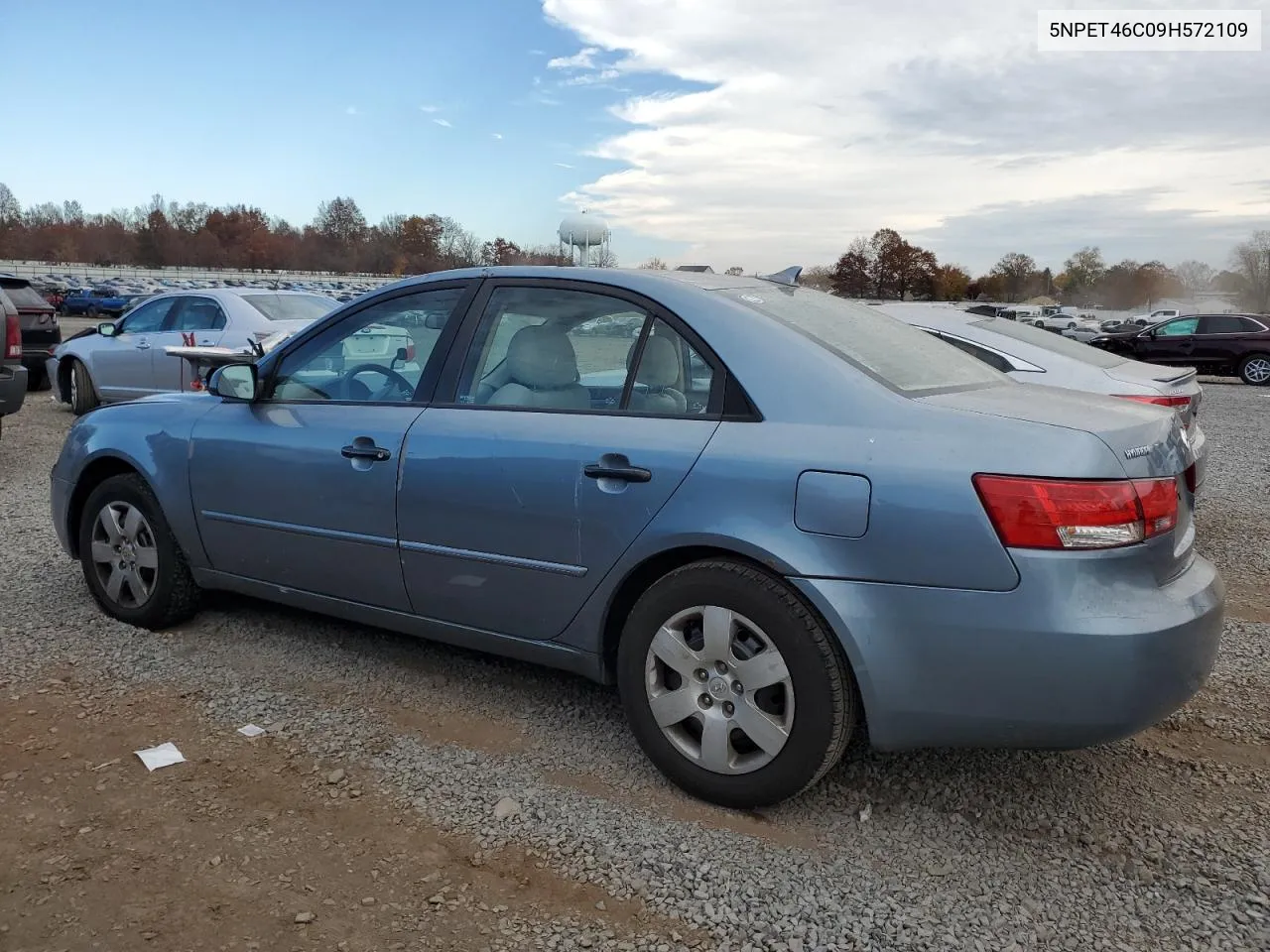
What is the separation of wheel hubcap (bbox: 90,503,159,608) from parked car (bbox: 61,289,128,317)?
46.7 meters

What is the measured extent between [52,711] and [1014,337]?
20.4 ft

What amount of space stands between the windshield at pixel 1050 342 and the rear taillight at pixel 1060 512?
14.8ft

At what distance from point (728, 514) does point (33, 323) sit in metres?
14.1

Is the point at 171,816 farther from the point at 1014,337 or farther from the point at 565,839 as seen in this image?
the point at 1014,337

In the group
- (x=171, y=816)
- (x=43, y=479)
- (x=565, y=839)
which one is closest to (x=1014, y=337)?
(x=565, y=839)

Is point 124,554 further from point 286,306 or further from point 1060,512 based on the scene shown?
point 286,306

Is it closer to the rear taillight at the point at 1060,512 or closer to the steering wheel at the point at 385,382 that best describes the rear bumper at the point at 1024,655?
the rear taillight at the point at 1060,512

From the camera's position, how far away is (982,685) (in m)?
2.54

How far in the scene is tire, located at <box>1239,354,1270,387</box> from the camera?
68.3 ft

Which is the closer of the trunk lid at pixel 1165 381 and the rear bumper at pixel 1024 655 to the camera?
the rear bumper at pixel 1024 655

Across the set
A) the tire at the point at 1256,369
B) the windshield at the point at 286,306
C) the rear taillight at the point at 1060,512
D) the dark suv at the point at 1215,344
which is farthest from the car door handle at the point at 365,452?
the tire at the point at 1256,369

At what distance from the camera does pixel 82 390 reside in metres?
11.6

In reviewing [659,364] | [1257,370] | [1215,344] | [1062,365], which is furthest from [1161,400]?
[1257,370]

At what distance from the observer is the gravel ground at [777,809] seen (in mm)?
2426
